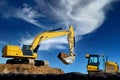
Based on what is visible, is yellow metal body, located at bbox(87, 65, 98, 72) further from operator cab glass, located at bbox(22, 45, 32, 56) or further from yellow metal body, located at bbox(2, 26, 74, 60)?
operator cab glass, located at bbox(22, 45, 32, 56)

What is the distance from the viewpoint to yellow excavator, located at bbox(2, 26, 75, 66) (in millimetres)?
41094

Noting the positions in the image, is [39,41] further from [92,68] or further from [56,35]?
[92,68]

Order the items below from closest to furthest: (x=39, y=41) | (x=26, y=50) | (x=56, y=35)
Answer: (x=26, y=50) < (x=39, y=41) < (x=56, y=35)

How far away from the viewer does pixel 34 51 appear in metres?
45.9

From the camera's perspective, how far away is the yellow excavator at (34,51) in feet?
135

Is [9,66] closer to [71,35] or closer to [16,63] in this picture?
[16,63]

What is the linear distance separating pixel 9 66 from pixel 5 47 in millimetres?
4665

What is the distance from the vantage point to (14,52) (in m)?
41.3

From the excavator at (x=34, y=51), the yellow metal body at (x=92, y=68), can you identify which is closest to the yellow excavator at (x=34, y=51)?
the excavator at (x=34, y=51)
